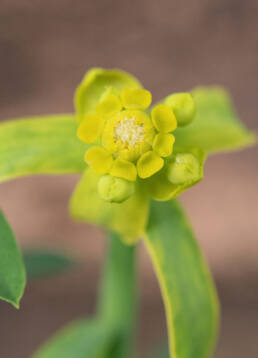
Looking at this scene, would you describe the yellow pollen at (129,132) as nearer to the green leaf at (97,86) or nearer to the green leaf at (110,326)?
the green leaf at (97,86)

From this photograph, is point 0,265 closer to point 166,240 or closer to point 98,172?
point 98,172

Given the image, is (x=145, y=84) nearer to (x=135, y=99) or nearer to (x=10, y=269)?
(x=135, y=99)

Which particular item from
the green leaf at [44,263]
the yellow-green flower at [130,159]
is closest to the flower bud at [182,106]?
the yellow-green flower at [130,159]

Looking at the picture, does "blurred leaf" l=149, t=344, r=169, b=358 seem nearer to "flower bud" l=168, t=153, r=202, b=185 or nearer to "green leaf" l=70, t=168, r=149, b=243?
"green leaf" l=70, t=168, r=149, b=243

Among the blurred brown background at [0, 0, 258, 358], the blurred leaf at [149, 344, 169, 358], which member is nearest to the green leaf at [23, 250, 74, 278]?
the blurred leaf at [149, 344, 169, 358]

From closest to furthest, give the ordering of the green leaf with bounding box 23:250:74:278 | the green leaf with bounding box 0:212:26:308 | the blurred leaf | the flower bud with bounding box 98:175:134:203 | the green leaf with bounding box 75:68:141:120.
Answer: the green leaf with bounding box 0:212:26:308 → the flower bud with bounding box 98:175:134:203 → the green leaf with bounding box 75:68:141:120 → the green leaf with bounding box 23:250:74:278 → the blurred leaf

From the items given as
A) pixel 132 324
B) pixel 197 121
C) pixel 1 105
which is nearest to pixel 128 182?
pixel 197 121

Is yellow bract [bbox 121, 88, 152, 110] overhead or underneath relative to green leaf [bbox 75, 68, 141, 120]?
underneath
